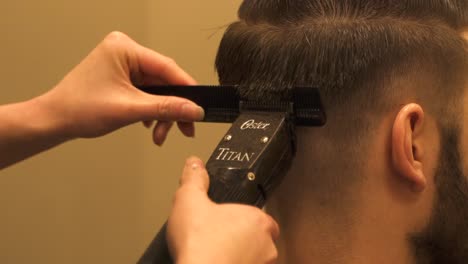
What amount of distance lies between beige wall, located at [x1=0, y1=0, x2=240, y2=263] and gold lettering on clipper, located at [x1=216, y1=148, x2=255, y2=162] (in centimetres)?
70

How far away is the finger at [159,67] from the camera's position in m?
0.79

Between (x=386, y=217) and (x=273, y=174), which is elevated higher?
(x=273, y=174)

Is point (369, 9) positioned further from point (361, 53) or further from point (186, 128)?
point (186, 128)

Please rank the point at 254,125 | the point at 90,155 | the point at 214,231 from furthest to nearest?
1. the point at 90,155
2. the point at 254,125
3. the point at 214,231

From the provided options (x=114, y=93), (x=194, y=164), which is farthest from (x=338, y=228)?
(x=114, y=93)

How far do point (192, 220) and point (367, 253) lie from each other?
0.31 m

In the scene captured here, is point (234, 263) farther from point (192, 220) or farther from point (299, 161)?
point (299, 161)

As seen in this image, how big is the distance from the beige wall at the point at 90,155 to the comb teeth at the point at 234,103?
54 centimetres

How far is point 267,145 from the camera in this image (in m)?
0.65

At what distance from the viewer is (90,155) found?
4.35 feet

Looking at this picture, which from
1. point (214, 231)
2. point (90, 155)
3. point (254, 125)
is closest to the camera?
point (214, 231)

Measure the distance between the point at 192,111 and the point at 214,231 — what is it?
A: 209 millimetres

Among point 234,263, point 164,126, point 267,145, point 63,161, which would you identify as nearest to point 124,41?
point 164,126

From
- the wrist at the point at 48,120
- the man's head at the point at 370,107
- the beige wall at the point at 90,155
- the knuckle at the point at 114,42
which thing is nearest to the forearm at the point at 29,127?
the wrist at the point at 48,120
